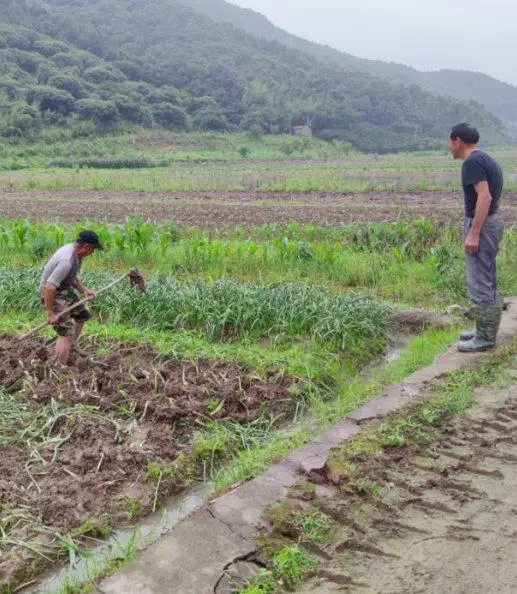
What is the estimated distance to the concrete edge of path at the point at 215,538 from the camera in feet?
9.26

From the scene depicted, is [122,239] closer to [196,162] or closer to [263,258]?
[263,258]

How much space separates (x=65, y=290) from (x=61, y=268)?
0.45 metres

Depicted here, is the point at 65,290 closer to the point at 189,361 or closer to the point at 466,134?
the point at 189,361

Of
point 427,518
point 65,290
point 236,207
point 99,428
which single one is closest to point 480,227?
point 427,518

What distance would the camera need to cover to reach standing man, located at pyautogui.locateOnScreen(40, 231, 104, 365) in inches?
217

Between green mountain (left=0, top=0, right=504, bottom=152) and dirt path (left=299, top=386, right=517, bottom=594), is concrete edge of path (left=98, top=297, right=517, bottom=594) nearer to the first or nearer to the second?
dirt path (left=299, top=386, right=517, bottom=594)

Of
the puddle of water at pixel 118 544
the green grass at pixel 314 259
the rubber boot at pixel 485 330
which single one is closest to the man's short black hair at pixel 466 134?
the rubber boot at pixel 485 330

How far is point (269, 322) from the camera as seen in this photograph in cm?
698

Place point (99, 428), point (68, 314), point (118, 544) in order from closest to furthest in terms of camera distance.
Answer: point (118, 544) → point (99, 428) → point (68, 314)

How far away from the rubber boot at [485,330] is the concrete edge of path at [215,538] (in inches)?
71.4

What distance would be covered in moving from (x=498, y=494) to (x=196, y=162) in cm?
4904

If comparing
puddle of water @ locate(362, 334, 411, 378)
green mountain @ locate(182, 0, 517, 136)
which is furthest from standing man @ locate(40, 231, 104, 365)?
green mountain @ locate(182, 0, 517, 136)

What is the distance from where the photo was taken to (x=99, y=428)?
4.73 meters

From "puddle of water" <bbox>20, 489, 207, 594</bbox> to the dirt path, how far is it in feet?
3.29
